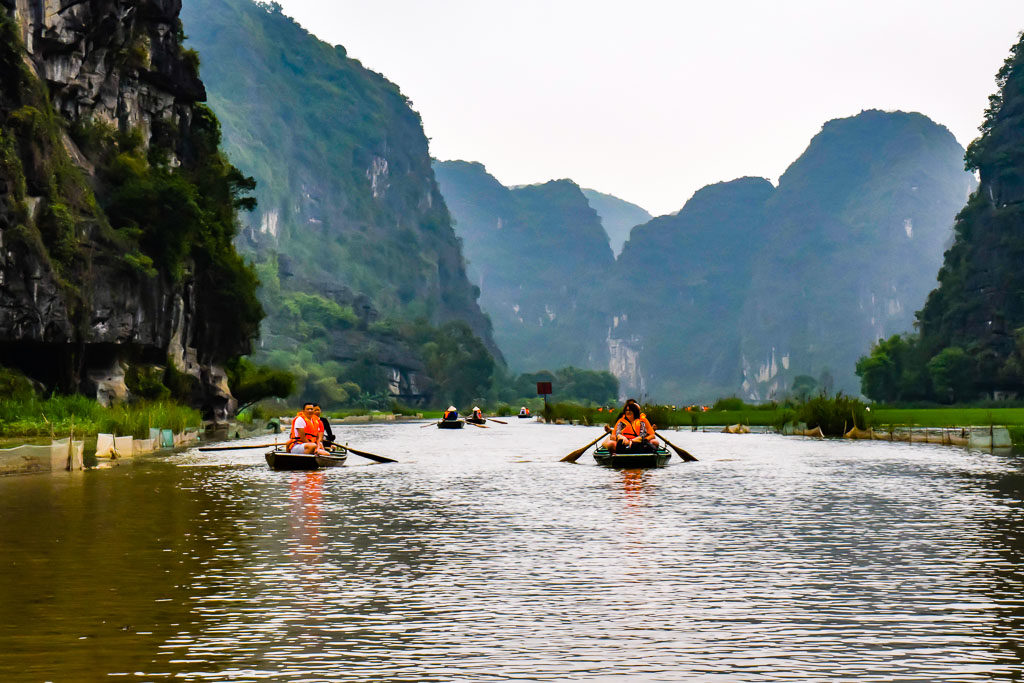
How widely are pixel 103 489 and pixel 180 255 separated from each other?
5270 centimetres

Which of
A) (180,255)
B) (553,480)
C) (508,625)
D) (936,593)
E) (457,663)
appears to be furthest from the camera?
(180,255)

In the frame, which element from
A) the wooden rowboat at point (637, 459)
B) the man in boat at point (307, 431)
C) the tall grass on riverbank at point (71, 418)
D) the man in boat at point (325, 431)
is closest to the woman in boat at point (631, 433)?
the wooden rowboat at point (637, 459)

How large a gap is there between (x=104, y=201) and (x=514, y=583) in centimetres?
7000

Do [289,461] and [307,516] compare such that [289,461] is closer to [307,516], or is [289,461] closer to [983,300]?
[307,516]

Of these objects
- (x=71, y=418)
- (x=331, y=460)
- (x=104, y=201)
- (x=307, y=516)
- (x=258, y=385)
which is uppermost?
(x=104, y=201)

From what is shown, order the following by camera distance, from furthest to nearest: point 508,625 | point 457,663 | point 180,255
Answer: point 180,255 → point 508,625 → point 457,663

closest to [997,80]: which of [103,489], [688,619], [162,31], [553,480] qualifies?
[162,31]

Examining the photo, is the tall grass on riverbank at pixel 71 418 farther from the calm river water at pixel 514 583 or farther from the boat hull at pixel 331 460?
the calm river water at pixel 514 583

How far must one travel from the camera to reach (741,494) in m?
31.6

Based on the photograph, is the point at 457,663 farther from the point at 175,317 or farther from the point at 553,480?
the point at 175,317

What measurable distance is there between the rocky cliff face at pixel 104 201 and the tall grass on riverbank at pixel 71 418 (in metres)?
4.60

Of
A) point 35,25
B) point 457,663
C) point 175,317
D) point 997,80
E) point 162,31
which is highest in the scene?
point 997,80

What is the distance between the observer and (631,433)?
45.3 m

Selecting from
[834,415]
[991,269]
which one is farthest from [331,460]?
[991,269]
